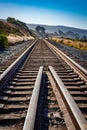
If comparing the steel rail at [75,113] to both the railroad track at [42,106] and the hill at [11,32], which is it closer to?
the railroad track at [42,106]

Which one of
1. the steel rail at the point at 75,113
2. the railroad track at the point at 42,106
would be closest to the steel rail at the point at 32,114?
the railroad track at the point at 42,106

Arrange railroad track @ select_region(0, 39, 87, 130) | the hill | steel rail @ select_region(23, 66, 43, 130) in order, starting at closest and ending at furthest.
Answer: steel rail @ select_region(23, 66, 43, 130)
railroad track @ select_region(0, 39, 87, 130)
the hill

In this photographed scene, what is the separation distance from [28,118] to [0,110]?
826 millimetres

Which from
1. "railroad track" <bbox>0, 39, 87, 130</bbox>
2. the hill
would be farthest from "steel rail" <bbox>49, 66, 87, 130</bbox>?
the hill

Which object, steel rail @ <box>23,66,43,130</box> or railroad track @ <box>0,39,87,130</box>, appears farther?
railroad track @ <box>0,39,87,130</box>

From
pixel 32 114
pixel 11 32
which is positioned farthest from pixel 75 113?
pixel 11 32

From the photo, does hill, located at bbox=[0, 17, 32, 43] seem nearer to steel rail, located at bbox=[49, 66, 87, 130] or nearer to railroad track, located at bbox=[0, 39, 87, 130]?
railroad track, located at bbox=[0, 39, 87, 130]

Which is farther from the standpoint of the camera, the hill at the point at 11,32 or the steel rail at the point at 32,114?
the hill at the point at 11,32

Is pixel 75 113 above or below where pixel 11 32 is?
above

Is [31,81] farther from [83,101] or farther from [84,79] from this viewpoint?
[83,101]

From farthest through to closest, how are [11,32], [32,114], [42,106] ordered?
[11,32], [42,106], [32,114]

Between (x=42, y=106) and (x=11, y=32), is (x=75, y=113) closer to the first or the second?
(x=42, y=106)

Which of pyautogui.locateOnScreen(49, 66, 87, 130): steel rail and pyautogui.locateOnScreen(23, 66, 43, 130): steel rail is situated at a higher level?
pyautogui.locateOnScreen(23, 66, 43, 130): steel rail

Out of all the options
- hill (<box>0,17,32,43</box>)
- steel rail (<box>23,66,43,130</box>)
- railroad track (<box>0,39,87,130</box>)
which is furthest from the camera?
hill (<box>0,17,32,43</box>)
